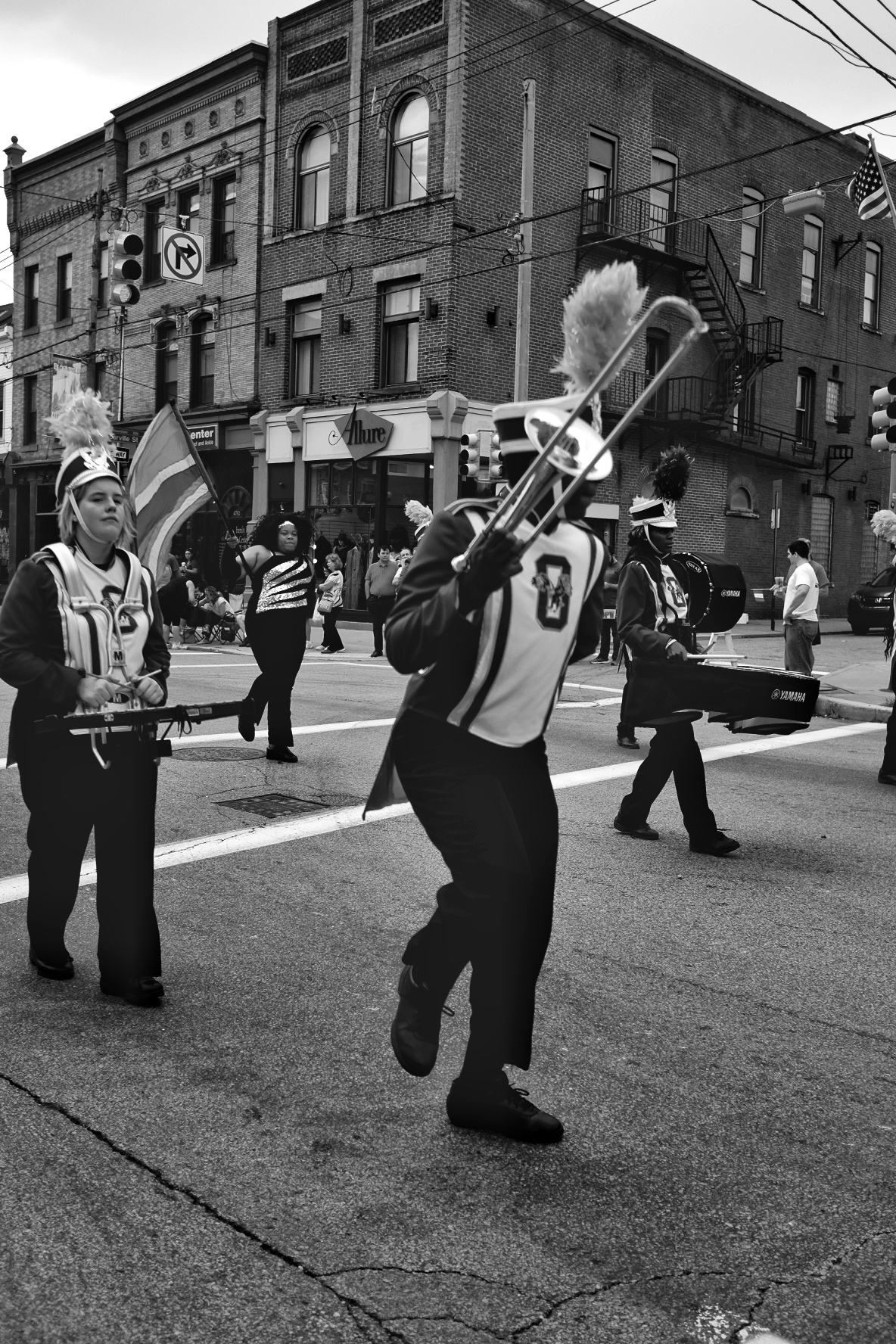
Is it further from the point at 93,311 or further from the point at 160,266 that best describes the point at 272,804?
the point at 93,311

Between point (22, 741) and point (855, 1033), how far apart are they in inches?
119

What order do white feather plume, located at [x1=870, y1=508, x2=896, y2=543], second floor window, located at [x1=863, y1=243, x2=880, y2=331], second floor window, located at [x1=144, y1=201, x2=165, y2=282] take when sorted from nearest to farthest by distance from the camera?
white feather plume, located at [x1=870, y1=508, x2=896, y2=543] < second floor window, located at [x1=144, y1=201, x2=165, y2=282] < second floor window, located at [x1=863, y1=243, x2=880, y2=331]

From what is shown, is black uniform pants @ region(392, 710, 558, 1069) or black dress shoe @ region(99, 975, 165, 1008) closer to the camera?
black uniform pants @ region(392, 710, 558, 1069)

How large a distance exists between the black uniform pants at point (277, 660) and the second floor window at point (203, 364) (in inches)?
902

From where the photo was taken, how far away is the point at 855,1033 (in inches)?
172

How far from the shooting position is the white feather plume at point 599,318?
10.4 ft

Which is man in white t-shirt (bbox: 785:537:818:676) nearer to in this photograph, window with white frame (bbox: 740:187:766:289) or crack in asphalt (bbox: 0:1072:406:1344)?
crack in asphalt (bbox: 0:1072:406:1344)

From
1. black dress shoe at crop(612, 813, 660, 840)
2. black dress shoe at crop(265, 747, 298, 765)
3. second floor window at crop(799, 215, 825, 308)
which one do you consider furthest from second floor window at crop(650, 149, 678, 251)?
black dress shoe at crop(612, 813, 660, 840)

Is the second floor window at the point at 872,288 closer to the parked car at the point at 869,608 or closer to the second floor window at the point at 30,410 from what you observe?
the parked car at the point at 869,608

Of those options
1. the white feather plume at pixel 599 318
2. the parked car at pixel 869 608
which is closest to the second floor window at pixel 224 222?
the parked car at pixel 869 608

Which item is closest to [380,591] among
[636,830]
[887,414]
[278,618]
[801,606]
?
[801,606]

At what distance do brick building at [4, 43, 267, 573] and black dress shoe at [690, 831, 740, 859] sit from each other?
21.8 m

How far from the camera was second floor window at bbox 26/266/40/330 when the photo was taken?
38312 millimetres

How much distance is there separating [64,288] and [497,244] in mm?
16600
